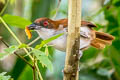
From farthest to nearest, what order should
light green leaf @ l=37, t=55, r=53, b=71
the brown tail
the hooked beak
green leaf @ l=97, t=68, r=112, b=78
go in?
green leaf @ l=97, t=68, r=112, b=78 < the brown tail < the hooked beak < light green leaf @ l=37, t=55, r=53, b=71

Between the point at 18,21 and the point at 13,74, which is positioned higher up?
the point at 18,21

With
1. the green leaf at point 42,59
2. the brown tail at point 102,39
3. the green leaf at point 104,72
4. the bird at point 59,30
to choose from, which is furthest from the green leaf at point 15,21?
the green leaf at point 104,72

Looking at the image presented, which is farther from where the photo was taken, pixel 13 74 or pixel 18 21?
pixel 13 74

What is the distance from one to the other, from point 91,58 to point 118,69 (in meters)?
0.29

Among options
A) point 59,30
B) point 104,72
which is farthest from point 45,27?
point 104,72

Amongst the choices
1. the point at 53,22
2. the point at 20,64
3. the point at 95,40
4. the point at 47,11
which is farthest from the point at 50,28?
the point at 47,11

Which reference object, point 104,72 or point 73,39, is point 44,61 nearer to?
point 73,39

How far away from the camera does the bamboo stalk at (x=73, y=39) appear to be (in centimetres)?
94

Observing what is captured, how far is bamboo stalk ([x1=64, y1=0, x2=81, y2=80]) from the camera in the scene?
0.94 meters

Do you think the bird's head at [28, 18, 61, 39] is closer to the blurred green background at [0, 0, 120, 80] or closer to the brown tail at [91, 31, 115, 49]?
the brown tail at [91, 31, 115, 49]

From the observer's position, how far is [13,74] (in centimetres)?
Result: 191

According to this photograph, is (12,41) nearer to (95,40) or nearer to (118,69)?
(118,69)

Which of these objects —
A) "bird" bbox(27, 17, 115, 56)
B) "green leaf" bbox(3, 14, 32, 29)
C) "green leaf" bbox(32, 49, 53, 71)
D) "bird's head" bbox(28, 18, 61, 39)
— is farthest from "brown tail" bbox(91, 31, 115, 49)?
"green leaf" bbox(32, 49, 53, 71)

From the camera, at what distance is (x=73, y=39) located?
0.95 metres
